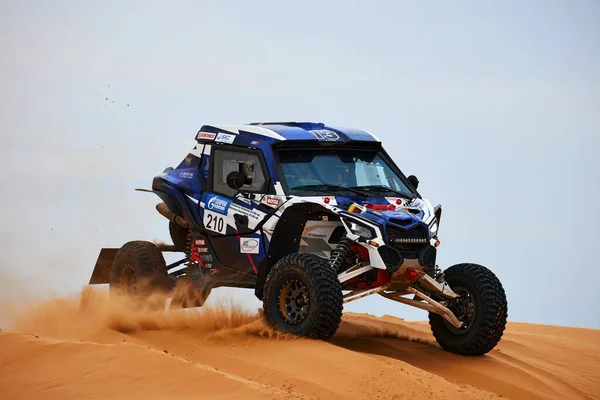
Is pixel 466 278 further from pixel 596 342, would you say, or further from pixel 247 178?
pixel 596 342

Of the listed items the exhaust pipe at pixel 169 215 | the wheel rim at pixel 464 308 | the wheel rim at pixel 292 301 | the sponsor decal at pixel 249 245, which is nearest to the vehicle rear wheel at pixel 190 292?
the exhaust pipe at pixel 169 215

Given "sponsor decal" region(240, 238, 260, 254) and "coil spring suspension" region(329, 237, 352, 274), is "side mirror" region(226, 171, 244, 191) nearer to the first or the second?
"sponsor decal" region(240, 238, 260, 254)

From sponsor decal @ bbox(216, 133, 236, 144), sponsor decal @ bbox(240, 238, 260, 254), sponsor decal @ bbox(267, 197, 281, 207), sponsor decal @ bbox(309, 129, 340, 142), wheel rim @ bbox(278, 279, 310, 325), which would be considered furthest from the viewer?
sponsor decal @ bbox(216, 133, 236, 144)

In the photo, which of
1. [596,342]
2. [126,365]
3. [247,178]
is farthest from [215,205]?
[596,342]

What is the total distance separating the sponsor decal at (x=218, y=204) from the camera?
653 inches

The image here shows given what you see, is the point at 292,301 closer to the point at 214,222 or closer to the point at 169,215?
the point at 214,222

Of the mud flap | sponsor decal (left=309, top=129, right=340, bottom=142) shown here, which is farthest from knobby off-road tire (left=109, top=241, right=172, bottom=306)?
sponsor decal (left=309, top=129, right=340, bottom=142)

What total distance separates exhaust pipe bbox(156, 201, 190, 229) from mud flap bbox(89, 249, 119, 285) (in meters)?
1.01

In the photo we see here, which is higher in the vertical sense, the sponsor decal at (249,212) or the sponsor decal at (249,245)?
the sponsor decal at (249,212)

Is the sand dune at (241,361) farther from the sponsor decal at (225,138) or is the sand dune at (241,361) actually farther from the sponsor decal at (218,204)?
the sponsor decal at (225,138)

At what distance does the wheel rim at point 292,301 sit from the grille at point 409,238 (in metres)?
1.25

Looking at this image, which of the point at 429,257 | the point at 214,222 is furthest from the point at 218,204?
the point at 429,257

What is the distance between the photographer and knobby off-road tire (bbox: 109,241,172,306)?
17.4 meters

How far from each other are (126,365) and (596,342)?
33.8 ft
